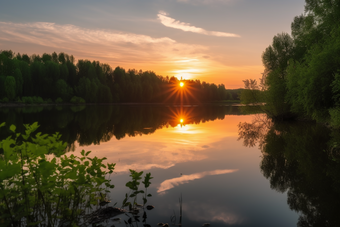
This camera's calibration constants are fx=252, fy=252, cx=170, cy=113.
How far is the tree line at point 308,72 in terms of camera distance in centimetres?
2009

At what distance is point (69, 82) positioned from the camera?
10281 cm

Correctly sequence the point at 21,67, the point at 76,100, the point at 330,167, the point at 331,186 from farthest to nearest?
the point at 76,100 < the point at 21,67 < the point at 330,167 < the point at 331,186

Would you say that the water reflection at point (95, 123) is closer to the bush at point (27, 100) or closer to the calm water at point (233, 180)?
the calm water at point (233, 180)

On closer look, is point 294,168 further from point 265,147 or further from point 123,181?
point 123,181

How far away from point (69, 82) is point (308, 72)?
9746 centimetres

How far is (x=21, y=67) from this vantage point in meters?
86.0

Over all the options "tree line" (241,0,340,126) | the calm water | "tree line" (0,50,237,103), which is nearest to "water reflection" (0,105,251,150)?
the calm water

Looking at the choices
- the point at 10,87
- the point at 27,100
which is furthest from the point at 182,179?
the point at 27,100

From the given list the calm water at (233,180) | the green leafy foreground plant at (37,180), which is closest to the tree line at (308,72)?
the calm water at (233,180)

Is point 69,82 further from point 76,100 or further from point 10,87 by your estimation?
point 10,87

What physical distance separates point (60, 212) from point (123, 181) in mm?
3199

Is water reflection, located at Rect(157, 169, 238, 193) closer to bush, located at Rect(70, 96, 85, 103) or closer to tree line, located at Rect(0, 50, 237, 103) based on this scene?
tree line, located at Rect(0, 50, 237, 103)

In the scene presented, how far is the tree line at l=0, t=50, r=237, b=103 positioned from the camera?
A: 262 ft

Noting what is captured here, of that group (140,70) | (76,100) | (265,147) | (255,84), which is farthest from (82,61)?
(265,147)
